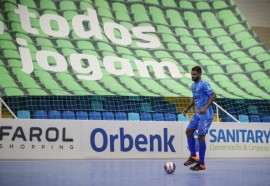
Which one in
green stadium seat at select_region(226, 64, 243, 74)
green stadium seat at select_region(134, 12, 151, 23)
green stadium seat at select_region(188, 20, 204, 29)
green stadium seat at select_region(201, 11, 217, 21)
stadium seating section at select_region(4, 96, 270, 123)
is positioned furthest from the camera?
green stadium seat at select_region(201, 11, 217, 21)

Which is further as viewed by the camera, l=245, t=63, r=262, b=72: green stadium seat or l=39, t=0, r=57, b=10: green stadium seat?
l=245, t=63, r=262, b=72: green stadium seat

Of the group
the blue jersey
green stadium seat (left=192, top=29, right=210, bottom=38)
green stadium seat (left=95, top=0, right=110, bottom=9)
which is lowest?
the blue jersey

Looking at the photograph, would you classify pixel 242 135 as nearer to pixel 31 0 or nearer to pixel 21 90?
pixel 21 90

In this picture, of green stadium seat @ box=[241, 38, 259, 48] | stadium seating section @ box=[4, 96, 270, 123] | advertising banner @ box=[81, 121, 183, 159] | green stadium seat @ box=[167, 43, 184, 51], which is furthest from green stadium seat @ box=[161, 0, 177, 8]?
advertising banner @ box=[81, 121, 183, 159]

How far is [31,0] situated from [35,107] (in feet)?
14.3

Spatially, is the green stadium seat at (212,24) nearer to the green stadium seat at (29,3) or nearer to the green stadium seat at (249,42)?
the green stadium seat at (249,42)

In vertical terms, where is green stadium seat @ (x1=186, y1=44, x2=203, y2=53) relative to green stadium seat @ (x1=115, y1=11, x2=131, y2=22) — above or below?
below

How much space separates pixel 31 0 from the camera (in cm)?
1638

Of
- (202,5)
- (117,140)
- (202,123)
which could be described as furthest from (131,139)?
(202,5)

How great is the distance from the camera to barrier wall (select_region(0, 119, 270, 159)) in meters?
10.6

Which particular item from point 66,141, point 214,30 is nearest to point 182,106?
point 214,30

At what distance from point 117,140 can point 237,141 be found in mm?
3211

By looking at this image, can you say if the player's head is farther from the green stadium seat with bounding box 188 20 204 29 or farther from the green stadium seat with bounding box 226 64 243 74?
the green stadium seat with bounding box 188 20 204 29

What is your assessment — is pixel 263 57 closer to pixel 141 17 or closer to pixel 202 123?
pixel 141 17
